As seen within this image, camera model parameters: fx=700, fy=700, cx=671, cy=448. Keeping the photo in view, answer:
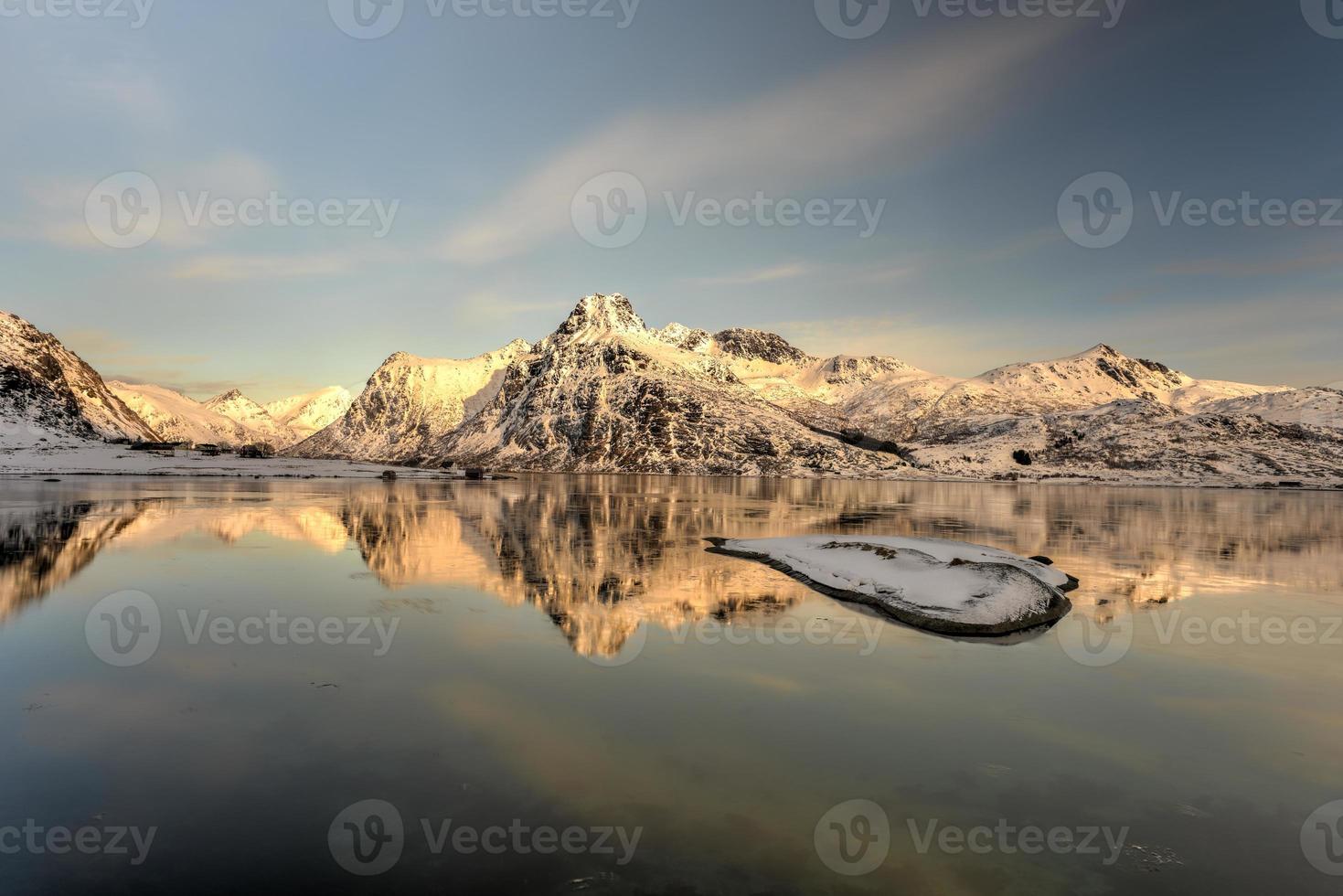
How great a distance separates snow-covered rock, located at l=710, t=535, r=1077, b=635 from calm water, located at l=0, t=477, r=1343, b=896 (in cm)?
136

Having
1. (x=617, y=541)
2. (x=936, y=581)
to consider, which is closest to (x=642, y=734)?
(x=936, y=581)

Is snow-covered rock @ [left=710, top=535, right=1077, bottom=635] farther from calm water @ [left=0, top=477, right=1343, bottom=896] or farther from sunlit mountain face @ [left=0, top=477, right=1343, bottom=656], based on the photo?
sunlit mountain face @ [left=0, top=477, right=1343, bottom=656]

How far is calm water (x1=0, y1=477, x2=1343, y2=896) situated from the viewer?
8844mm

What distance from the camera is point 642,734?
12.9 m

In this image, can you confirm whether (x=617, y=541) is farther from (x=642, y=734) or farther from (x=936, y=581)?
(x=642, y=734)

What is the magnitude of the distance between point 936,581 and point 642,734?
55.7 feet

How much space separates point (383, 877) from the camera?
27.5ft

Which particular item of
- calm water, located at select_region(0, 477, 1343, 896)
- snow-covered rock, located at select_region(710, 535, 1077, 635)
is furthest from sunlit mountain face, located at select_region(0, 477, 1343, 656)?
snow-covered rock, located at select_region(710, 535, 1077, 635)

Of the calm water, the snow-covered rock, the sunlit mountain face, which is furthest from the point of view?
the sunlit mountain face

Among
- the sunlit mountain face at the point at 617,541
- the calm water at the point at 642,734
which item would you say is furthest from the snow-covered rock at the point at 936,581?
the sunlit mountain face at the point at 617,541

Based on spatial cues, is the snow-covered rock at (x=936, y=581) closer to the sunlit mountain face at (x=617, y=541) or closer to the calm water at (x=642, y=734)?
the calm water at (x=642, y=734)

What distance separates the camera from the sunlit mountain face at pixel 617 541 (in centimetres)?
2580

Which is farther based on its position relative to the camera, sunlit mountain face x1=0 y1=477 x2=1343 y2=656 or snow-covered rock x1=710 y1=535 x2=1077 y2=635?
sunlit mountain face x1=0 y1=477 x2=1343 y2=656

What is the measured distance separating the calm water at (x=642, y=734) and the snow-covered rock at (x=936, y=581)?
4.47ft
